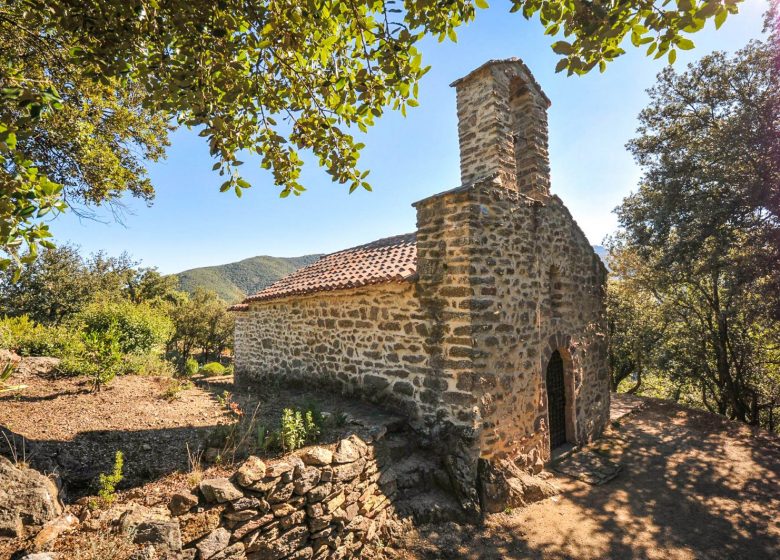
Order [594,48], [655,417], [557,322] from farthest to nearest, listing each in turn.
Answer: [655,417]
[557,322]
[594,48]

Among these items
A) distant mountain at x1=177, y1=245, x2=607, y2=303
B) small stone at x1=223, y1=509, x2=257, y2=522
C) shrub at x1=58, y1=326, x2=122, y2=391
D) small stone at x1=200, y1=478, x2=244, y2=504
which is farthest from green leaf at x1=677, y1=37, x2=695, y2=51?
distant mountain at x1=177, y1=245, x2=607, y2=303

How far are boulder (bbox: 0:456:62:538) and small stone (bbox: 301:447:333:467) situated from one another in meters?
2.25

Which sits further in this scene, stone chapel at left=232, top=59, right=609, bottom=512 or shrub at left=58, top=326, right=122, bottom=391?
shrub at left=58, top=326, right=122, bottom=391

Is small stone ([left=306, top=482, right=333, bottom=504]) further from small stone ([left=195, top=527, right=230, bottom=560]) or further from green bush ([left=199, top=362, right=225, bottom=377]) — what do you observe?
green bush ([left=199, top=362, right=225, bottom=377])

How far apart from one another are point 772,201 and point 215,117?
39.3 feet

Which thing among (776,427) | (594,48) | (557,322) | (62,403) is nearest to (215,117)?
(594,48)

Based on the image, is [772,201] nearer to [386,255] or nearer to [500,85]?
[500,85]

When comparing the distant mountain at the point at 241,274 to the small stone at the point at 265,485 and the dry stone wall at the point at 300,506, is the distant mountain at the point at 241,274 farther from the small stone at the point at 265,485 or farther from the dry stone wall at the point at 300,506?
the small stone at the point at 265,485

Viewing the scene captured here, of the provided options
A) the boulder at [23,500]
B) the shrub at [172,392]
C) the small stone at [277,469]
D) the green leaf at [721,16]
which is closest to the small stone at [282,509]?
the small stone at [277,469]

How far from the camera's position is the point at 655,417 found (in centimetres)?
1064

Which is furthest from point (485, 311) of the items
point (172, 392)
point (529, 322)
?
point (172, 392)

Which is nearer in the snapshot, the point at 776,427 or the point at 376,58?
the point at 376,58

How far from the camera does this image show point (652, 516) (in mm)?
5570

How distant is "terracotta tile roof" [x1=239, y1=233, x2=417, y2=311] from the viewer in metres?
6.50
